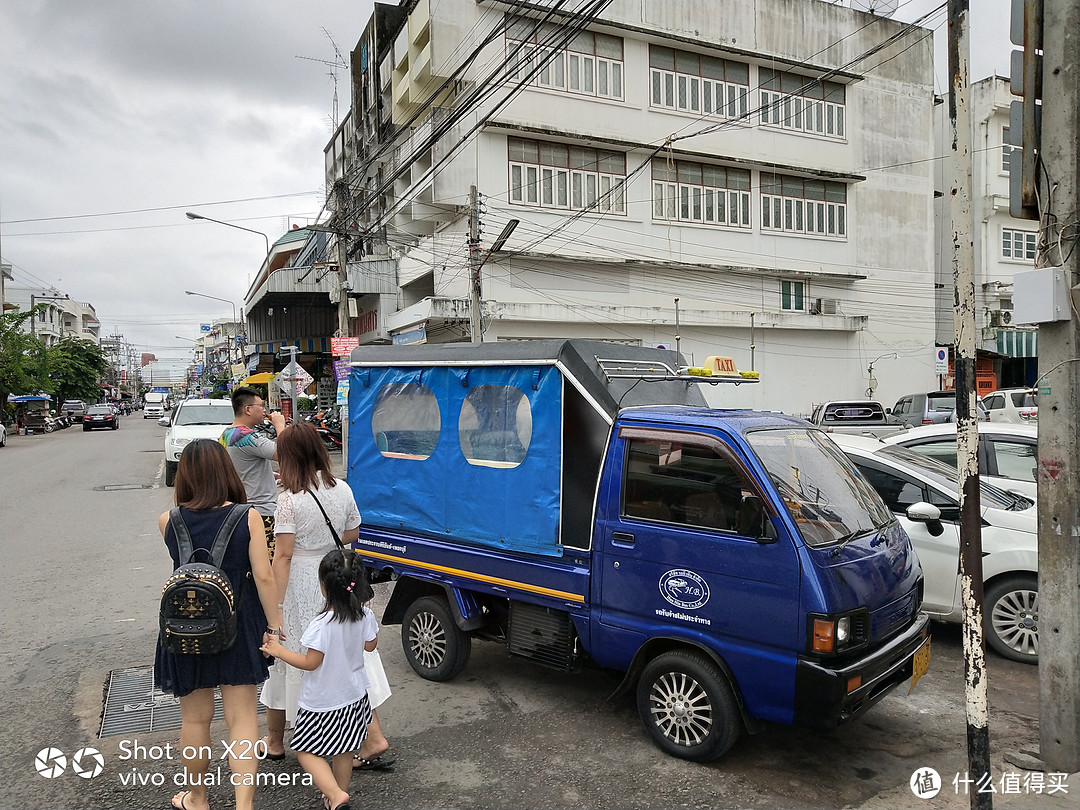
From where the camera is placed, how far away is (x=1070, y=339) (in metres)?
4.25

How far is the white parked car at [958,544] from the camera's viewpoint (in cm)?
573

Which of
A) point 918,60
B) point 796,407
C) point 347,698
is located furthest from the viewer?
point 918,60

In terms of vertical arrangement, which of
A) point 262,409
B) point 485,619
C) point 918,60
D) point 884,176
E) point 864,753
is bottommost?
point 864,753

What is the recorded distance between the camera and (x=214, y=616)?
336 cm

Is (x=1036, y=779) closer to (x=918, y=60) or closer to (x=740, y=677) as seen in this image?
(x=740, y=677)

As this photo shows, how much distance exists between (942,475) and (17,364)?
4500 centimetres

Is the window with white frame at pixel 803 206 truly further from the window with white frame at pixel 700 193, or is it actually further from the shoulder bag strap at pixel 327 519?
the shoulder bag strap at pixel 327 519

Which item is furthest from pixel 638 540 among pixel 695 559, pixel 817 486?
pixel 817 486

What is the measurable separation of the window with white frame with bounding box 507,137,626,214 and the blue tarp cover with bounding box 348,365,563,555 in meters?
19.1

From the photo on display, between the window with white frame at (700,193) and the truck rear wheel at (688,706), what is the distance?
23.4 m

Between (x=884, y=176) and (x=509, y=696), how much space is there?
101 feet

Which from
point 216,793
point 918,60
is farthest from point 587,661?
point 918,60

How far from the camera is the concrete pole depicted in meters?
4.19

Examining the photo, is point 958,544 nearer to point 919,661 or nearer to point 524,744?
point 919,661
